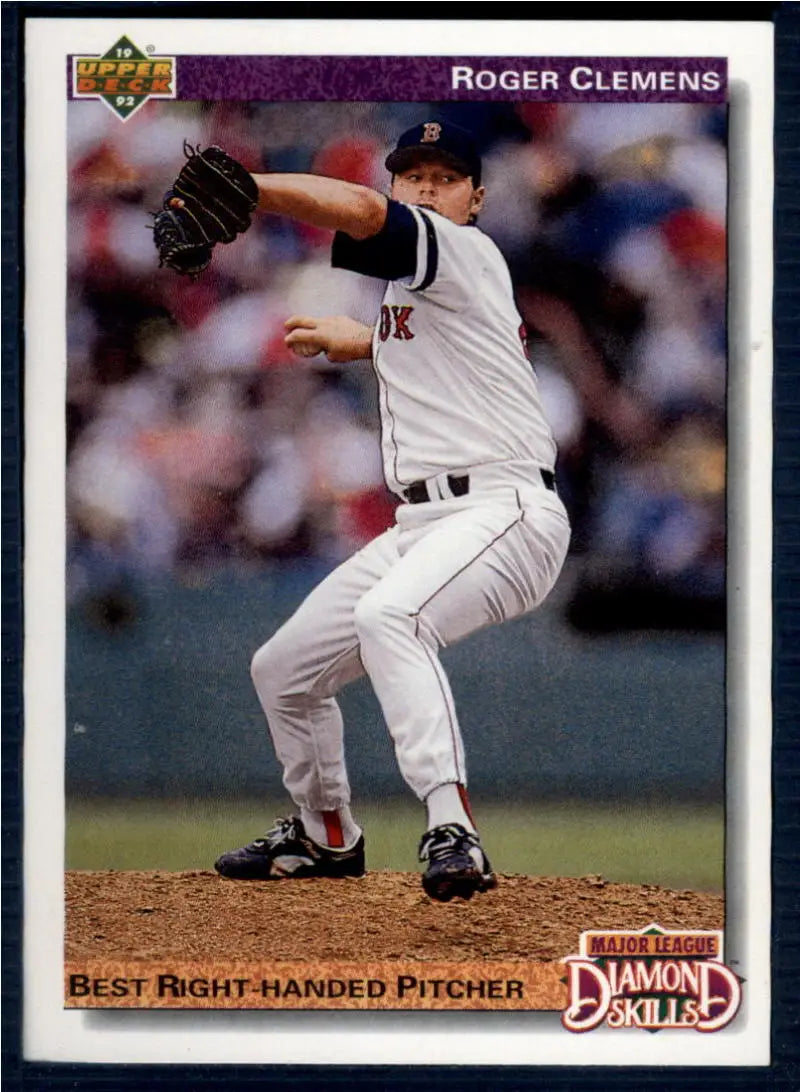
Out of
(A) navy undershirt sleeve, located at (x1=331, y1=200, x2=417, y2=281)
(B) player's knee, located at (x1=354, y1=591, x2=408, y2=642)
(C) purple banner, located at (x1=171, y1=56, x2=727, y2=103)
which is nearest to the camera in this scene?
(A) navy undershirt sleeve, located at (x1=331, y1=200, x2=417, y2=281)

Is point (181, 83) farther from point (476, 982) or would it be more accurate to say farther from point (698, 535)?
point (476, 982)

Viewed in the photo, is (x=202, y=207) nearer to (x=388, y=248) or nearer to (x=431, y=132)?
(x=388, y=248)

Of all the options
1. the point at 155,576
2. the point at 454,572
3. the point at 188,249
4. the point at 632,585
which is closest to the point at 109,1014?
the point at 155,576

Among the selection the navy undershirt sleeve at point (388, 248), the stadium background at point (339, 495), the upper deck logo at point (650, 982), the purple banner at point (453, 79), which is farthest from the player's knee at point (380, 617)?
the purple banner at point (453, 79)

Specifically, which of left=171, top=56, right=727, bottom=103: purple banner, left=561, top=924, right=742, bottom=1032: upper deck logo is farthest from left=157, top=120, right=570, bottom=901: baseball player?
left=561, top=924, right=742, bottom=1032: upper deck logo

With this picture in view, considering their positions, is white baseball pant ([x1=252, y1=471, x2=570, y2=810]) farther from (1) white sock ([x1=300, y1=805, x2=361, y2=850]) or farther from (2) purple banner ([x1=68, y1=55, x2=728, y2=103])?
(2) purple banner ([x1=68, y1=55, x2=728, y2=103])

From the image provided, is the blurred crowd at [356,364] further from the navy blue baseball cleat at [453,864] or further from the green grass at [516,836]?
the navy blue baseball cleat at [453,864]
